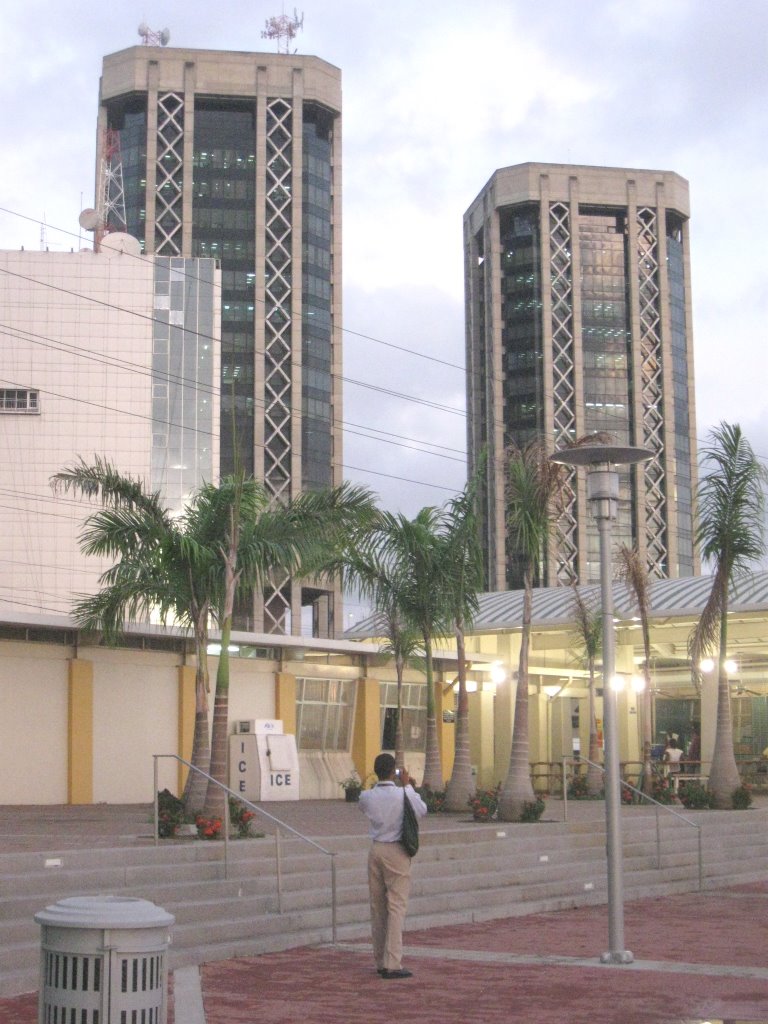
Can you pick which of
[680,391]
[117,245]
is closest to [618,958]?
[117,245]

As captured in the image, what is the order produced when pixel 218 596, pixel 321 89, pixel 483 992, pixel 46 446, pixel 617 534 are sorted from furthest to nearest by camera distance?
pixel 617 534 → pixel 321 89 → pixel 46 446 → pixel 218 596 → pixel 483 992

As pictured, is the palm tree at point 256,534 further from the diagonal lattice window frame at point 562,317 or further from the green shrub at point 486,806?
the diagonal lattice window frame at point 562,317

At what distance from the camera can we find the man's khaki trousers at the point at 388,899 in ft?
40.1

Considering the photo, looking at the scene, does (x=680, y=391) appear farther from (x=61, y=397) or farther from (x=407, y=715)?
(x=407, y=715)

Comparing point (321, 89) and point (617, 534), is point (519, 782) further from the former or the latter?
point (617, 534)

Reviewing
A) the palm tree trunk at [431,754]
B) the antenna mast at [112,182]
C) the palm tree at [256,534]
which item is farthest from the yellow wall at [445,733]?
the antenna mast at [112,182]

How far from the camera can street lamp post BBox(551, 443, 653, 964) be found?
13117 mm

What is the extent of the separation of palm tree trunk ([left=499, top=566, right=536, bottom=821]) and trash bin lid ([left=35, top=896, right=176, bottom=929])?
17184mm

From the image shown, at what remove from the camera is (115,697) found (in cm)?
2969

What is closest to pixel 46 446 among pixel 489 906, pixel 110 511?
pixel 110 511

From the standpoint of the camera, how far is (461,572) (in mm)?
28328

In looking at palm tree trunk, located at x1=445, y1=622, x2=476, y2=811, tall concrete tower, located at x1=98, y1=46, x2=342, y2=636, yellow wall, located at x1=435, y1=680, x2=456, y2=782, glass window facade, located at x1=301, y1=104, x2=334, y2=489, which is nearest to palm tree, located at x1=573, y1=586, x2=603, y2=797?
yellow wall, located at x1=435, y1=680, x2=456, y2=782

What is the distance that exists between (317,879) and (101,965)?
9303mm

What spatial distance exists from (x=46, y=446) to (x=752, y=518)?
60514 millimetres
